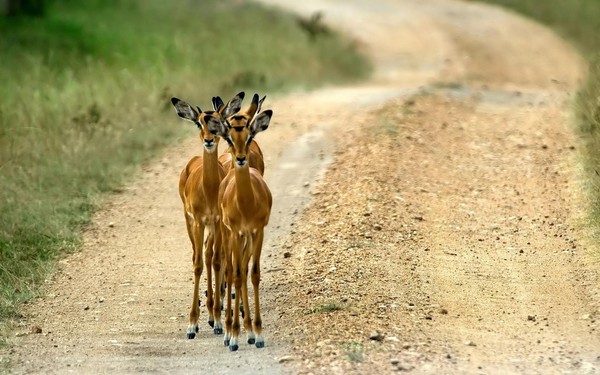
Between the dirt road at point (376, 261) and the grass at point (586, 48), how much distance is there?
28 centimetres

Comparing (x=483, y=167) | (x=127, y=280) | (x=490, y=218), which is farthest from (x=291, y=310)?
(x=483, y=167)

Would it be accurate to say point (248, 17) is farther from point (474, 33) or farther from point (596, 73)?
point (596, 73)

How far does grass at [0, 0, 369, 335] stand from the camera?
13094 millimetres

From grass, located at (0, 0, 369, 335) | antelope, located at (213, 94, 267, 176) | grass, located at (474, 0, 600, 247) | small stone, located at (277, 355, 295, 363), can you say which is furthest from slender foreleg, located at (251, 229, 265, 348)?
grass, located at (474, 0, 600, 247)

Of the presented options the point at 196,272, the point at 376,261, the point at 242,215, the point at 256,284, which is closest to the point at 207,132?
the point at 242,215

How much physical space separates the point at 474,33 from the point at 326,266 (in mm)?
23862

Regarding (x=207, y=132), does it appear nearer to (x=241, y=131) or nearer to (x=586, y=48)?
(x=241, y=131)

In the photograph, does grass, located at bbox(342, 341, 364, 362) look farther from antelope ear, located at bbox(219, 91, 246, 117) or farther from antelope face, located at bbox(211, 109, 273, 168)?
antelope ear, located at bbox(219, 91, 246, 117)

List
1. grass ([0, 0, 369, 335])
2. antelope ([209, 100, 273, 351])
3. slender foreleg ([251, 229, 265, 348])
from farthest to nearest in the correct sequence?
grass ([0, 0, 369, 335]) < slender foreleg ([251, 229, 265, 348]) < antelope ([209, 100, 273, 351])

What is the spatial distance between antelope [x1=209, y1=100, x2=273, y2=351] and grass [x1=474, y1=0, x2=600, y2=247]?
3962mm

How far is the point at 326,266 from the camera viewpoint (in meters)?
11.0

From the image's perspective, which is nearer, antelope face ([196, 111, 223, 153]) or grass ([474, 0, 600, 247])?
antelope face ([196, 111, 223, 153])

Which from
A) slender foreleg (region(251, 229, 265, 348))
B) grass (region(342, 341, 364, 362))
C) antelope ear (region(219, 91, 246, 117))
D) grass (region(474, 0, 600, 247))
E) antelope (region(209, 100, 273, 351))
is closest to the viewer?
grass (region(342, 341, 364, 362))

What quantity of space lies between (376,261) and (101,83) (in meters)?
10.2
